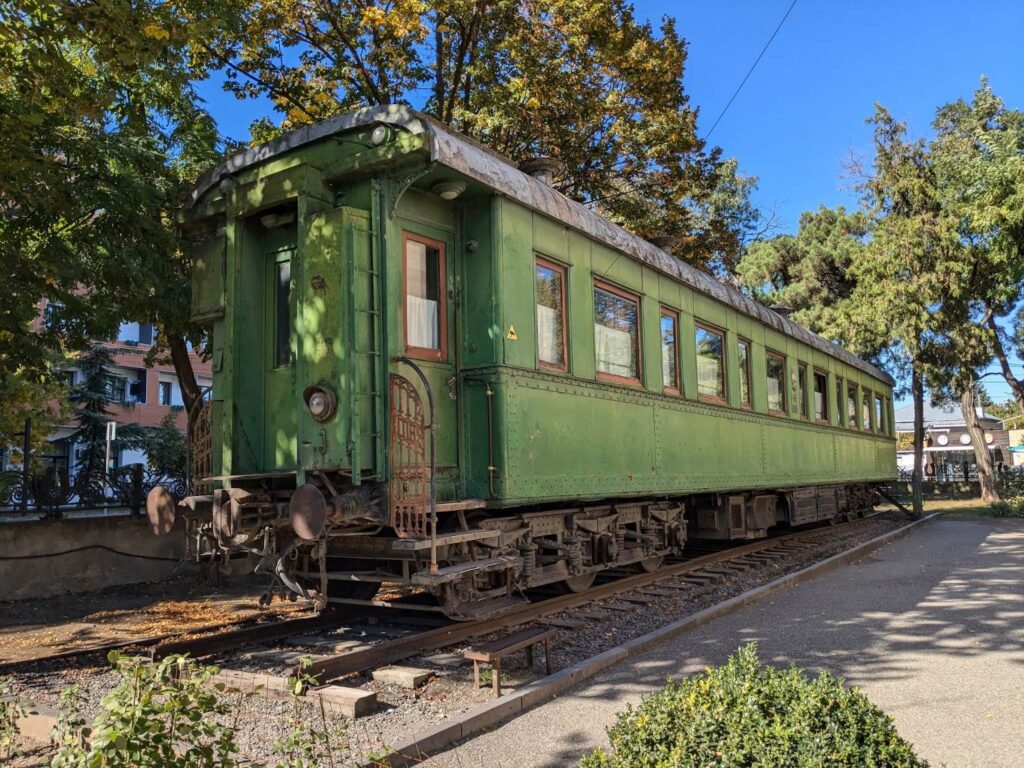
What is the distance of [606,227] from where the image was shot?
→ 7820 mm

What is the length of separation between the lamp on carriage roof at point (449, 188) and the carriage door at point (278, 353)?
126 centimetres

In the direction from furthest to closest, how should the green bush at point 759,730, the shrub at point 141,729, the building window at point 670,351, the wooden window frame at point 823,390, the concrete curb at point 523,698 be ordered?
the wooden window frame at point 823,390 → the building window at point 670,351 → the concrete curb at point 523,698 → the green bush at point 759,730 → the shrub at point 141,729

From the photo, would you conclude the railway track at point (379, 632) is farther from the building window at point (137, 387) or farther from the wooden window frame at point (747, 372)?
the building window at point (137, 387)

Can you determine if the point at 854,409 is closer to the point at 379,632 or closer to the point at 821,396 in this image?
the point at 821,396

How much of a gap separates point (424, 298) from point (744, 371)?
621cm

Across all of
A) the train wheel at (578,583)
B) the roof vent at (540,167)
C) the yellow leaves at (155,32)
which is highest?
the yellow leaves at (155,32)

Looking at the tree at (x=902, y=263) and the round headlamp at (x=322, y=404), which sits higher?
the tree at (x=902, y=263)

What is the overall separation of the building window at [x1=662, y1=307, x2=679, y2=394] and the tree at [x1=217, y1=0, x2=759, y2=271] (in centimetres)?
474

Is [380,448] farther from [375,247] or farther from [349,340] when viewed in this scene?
[375,247]

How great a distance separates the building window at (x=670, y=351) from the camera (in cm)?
878

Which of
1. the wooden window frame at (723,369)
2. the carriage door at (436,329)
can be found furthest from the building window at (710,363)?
the carriage door at (436,329)

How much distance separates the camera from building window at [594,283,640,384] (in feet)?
25.0

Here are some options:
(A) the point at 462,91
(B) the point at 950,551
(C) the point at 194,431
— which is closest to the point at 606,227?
(C) the point at 194,431

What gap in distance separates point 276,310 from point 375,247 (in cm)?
122
